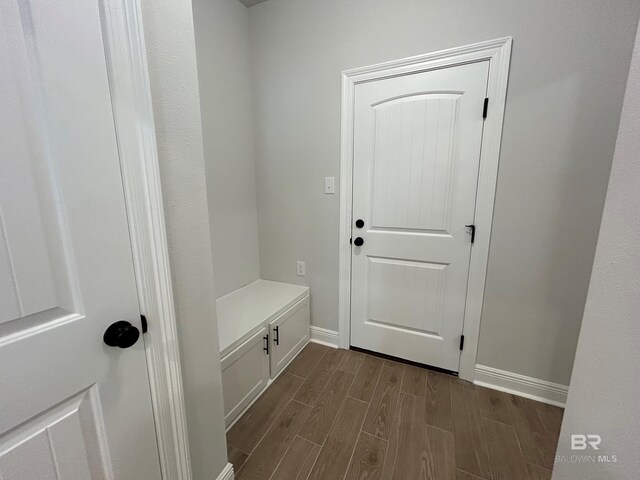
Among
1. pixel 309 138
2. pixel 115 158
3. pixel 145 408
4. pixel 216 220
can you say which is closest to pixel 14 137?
pixel 115 158

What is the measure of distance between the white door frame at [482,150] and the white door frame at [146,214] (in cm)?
137

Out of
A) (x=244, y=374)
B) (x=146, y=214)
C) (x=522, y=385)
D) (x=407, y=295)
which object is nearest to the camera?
(x=146, y=214)

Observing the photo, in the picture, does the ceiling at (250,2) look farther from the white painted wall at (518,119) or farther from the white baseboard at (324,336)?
the white baseboard at (324,336)

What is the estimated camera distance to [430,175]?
5.48 feet

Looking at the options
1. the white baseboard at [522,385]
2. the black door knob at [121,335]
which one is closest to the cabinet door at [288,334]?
the black door knob at [121,335]

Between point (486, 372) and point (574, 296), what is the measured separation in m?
0.69

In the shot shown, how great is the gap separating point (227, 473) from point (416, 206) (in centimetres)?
171

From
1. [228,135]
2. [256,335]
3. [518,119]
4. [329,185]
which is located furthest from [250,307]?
[518,119]

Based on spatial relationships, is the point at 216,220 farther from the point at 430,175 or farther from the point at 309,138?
the point at 430,175

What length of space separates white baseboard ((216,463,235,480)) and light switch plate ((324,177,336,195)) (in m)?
1.64

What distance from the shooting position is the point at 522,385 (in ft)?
5.32

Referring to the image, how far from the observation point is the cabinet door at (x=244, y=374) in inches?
55.3

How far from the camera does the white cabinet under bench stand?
4.72 ft

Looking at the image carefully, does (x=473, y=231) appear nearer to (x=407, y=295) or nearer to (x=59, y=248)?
(x=407, y=295)
